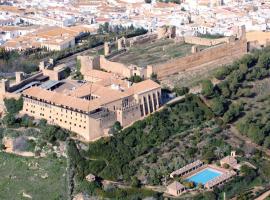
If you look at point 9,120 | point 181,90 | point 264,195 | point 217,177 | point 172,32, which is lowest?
point 264,195

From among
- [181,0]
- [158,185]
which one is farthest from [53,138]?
[181,0]

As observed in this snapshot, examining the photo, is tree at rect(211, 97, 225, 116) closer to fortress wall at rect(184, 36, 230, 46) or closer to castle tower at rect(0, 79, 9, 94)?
fortress wall at rect(184, 36, 230, 46)

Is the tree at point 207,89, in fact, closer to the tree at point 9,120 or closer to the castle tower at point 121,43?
the castle tower at point 121,43

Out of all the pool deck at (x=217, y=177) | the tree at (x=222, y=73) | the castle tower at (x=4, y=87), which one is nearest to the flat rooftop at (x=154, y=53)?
the tree at (x=222, y=73)

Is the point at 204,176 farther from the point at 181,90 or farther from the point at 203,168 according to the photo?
the point at 181,90

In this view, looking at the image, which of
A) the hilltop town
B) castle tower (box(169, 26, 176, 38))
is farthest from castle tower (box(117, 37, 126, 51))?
castle tower (box(169, 26, 176, 38))

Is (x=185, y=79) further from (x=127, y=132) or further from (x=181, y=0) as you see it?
(x=181, y=0)

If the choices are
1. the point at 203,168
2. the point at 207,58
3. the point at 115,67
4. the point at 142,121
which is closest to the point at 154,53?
the point at 207,58

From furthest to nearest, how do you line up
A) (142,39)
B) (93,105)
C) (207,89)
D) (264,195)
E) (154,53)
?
(142,39)
(154,53)
(207,89)
(93,105)
(264,195)
